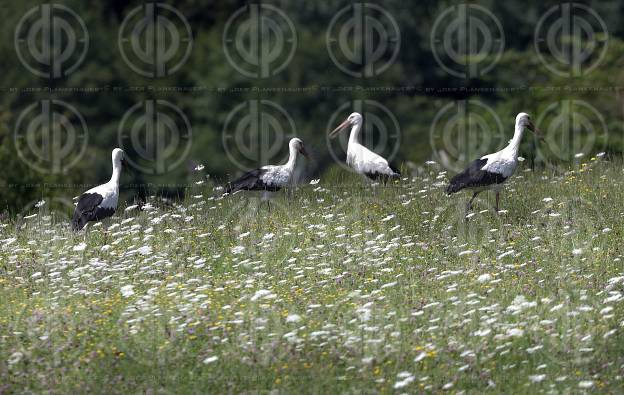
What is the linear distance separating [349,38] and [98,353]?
108 ft

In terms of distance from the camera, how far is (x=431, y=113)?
132ft

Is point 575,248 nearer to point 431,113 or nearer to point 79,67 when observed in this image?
point 431,113
